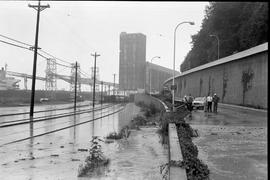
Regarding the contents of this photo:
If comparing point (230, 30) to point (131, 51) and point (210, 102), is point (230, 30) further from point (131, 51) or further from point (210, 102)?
point (210, 102)

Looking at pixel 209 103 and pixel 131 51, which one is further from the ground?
pixel 131 51

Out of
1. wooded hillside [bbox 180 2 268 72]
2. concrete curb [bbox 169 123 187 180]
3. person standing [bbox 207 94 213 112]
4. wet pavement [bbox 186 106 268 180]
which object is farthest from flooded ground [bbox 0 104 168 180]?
wooded hillside [bbox 180 2 268 72]

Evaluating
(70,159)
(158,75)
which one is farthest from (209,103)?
(158,75)

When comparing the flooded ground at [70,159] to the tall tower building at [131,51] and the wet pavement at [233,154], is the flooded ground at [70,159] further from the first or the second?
the tall tower building at [131,51]

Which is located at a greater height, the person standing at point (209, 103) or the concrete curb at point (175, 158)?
the person standing at point (209, 103)

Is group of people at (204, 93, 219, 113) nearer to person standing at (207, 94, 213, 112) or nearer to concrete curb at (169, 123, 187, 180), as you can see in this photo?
person standing at (207, 94, 213, 112)

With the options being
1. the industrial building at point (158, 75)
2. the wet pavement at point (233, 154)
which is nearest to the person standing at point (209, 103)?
the wet pavement at point (233, 154)

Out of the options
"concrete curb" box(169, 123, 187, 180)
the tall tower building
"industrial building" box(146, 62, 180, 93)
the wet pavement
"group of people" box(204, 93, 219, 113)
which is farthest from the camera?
"industrial building" box(146, 62, 180, 93)

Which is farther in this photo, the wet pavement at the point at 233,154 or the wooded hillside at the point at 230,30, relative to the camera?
the wooded hillside at the point at 230,30

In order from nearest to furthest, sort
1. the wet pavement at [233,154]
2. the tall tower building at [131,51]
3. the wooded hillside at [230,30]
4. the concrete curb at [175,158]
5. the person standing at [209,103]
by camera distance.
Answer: the concrete curb at [175,158]
the wet pavement at [233,154]
the tall tower building at [131,51]
the person standing at [209,103]
the wooded hillside at [230,30]

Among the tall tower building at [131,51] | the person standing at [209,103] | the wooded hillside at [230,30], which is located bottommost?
the person standing at [209,103]

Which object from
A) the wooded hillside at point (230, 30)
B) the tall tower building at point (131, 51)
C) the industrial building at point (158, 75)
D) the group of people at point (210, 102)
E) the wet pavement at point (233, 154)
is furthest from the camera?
the industrial building at point (158, 75)

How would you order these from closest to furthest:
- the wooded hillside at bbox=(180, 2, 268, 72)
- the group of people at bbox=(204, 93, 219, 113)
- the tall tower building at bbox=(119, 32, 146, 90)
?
the tall tower building at bbox=(119, 32, 146, 90) → the group of people at bbox=(204, 93, 219, 113) → the wooded hillside at bbox=(180, 2, 268, 72)

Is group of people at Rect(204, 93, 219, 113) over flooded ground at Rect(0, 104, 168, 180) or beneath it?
over
